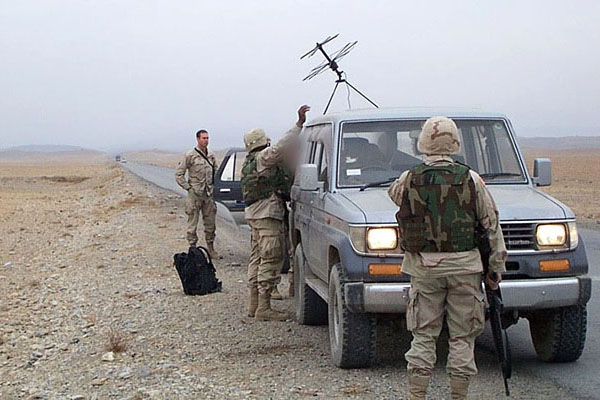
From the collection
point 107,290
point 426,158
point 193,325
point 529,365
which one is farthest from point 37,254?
point 426,158

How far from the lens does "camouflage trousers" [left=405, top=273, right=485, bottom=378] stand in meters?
5.42

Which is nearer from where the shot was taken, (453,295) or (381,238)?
(453,295)

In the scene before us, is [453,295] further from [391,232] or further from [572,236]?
[572,236]

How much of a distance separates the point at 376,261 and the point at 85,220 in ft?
69.1

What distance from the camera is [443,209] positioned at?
5.36 metres

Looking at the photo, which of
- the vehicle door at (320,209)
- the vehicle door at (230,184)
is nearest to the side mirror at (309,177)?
the vehicle door at (320,209)

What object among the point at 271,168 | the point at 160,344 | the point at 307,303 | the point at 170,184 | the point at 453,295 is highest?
the point at 271,168

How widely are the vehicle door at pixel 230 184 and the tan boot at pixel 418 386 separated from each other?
8.46m

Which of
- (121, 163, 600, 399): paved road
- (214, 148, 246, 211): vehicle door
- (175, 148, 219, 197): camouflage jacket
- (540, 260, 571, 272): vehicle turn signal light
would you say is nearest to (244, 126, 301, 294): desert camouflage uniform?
(121, 163, 600, 399): paved road

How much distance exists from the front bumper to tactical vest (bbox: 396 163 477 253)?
1.05 m

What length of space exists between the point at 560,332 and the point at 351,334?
5.24 feet

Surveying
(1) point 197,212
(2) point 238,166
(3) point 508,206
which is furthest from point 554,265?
(1) point 197,212

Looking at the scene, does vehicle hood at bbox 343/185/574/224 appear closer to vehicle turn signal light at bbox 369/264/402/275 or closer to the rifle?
vehicle turn signal light at bbox 369/264/402/275

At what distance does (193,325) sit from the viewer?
9.23 meters
